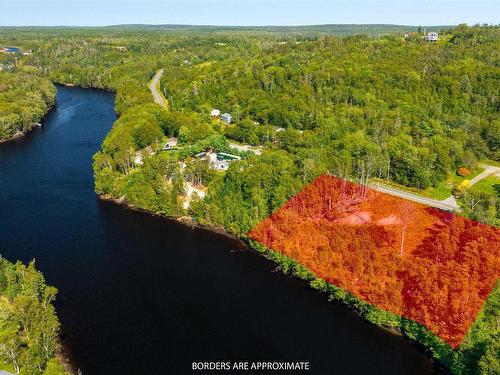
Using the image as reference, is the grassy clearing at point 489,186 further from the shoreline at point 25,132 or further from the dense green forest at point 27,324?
the shoreline at point 25,132

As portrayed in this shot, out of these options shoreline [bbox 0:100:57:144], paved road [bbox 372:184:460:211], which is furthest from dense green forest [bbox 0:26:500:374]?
shoreline [bbox 0:100:57:144]

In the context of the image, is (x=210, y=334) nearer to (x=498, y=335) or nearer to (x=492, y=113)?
(x=498, y=335)

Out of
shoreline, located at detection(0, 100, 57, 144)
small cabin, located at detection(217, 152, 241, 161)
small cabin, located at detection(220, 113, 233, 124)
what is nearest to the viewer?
small cabin, located at detection(217, 152, 241, 161)

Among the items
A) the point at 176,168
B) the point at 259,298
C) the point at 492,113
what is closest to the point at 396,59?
the point at 492,113

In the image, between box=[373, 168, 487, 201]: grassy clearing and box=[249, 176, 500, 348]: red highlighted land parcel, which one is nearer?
box=[249, 176, 500, 348]: red highlighted land parcel

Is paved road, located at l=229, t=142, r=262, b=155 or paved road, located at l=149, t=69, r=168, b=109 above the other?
paved road, located at l=149, t=69, r=168, b=109

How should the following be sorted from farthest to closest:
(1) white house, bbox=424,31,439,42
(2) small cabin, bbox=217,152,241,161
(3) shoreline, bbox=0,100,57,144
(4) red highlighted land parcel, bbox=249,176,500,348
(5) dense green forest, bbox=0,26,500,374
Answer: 1. (1) white house, bbox=424,31,439,42
2. (3) shoreline, bbox=0,100,57,144
3. (2) small cabin, bbox=217,152,241,161
4. (5) dense green forest, bbox=0,26,500,374
5. (4) red highlighted land parcel, bbox=249,176,500,348

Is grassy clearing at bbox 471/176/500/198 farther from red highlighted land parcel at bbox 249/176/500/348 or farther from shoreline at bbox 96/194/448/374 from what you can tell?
shoreline at bbox 96/194/448/374
